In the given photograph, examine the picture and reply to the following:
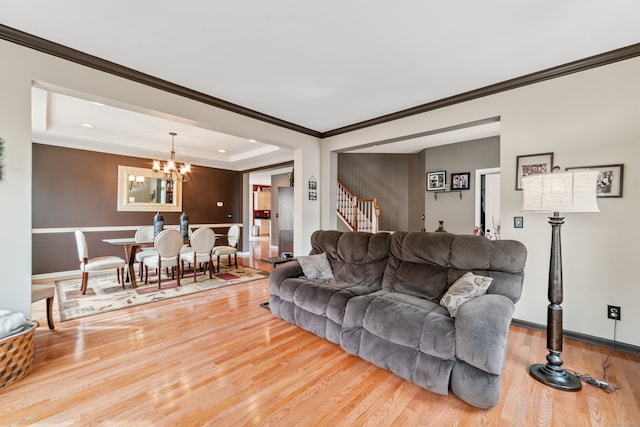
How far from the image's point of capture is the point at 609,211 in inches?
97.6

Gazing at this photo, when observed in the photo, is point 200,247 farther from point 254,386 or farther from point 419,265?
point 419,265

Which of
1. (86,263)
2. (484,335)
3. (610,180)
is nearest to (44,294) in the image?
(86,263)

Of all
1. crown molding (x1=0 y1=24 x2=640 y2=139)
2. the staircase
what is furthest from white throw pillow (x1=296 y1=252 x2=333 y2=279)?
the staircase

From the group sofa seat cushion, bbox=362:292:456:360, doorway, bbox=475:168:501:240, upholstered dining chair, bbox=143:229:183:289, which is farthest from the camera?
doorway, bbox=475:168:501:240

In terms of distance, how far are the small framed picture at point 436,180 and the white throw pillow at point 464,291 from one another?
416 centimetres

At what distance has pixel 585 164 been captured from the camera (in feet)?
8.48

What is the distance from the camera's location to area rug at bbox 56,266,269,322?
344 centimetres

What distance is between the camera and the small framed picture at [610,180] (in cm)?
243

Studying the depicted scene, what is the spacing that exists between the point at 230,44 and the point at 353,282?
2.57m

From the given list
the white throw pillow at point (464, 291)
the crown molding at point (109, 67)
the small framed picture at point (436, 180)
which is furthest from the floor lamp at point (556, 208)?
the small framed picture at point (436, 180)

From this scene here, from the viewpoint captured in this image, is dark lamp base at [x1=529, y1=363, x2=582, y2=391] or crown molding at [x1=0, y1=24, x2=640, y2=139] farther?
crown molding at [x1=0, y1=24, x2=640, y2=139]

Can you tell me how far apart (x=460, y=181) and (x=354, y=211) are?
8.15ft

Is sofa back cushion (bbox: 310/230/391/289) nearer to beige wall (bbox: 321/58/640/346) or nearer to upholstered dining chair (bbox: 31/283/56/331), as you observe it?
beige wall (bbox: 321/58/640/346)

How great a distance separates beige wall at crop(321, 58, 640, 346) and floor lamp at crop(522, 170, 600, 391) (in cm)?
90
